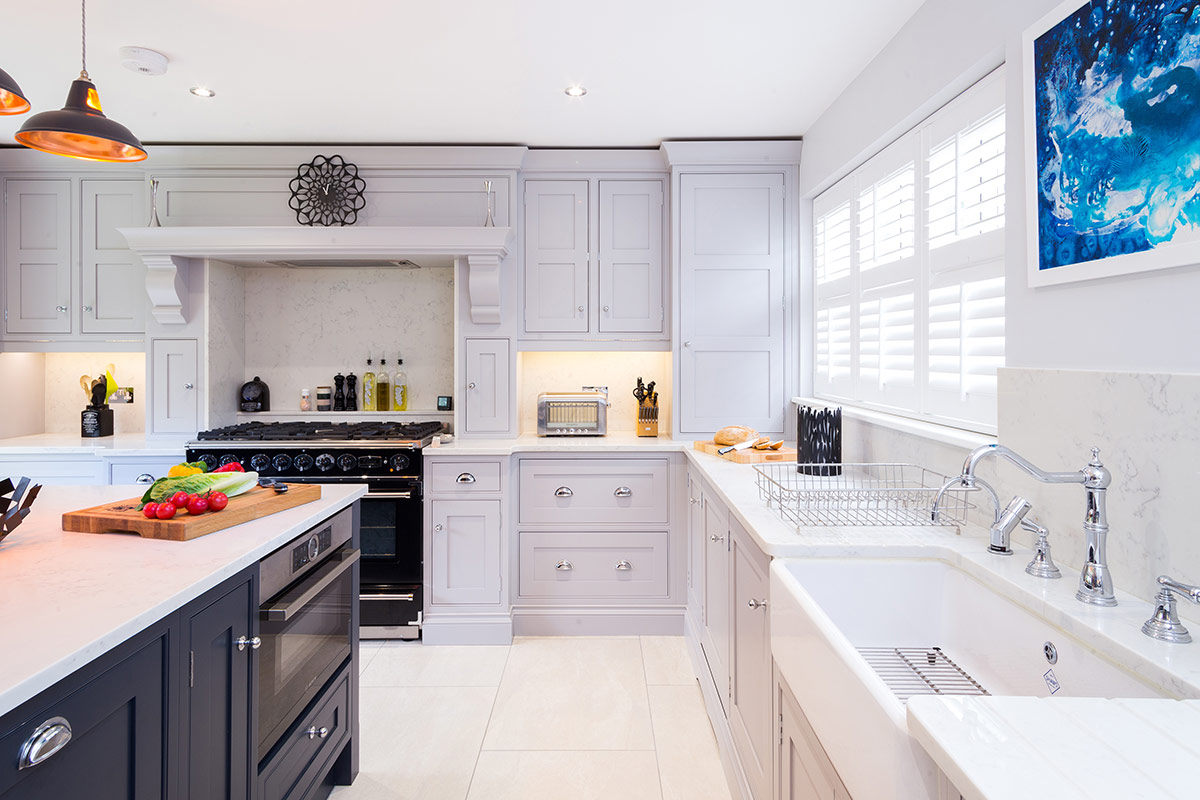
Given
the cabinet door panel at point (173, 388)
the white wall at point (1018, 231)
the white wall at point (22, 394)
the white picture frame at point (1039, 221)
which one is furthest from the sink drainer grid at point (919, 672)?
the white wall at point (22, 394)

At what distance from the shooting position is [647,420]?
144 inches

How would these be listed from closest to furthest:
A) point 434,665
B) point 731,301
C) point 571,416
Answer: point 434,665 → point 731,301 → point 571,416

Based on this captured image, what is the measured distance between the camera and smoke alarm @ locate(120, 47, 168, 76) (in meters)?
2.46

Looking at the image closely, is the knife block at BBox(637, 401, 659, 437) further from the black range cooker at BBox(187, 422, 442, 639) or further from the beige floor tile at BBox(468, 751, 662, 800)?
the beige floor tile at BBox(468, 751, 662, 800)

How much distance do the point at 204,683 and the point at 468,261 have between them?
2.50 meters

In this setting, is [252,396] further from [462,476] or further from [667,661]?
[667,661]

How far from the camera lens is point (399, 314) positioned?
394cm

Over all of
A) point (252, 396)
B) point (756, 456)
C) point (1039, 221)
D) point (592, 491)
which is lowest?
point (592, 491)

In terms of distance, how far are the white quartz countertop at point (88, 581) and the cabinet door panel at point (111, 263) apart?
2.12 metres

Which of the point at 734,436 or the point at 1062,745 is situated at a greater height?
the point at 734,436

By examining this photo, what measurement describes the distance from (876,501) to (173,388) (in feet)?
11.5

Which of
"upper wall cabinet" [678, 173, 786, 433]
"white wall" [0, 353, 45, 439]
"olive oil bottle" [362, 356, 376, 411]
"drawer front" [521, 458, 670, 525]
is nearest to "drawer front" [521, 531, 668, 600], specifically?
"drawer front" [521, 458, 670, 525]

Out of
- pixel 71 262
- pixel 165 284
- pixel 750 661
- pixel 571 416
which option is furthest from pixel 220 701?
pixel 71 262

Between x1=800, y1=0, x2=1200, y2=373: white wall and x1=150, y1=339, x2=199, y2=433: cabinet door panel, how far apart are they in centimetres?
348
